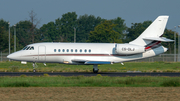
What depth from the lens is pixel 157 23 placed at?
3094 cm

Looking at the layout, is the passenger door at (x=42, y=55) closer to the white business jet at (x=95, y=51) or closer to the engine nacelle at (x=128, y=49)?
the white business jet at (x=95, y=51)

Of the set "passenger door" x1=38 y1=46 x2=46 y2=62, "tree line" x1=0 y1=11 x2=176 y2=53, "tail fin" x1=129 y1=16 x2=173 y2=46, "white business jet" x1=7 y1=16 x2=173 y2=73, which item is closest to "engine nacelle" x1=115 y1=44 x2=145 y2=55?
"white business jet" x1=7 y1=16 x2=173 y2=73

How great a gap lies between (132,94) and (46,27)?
92.1 meters

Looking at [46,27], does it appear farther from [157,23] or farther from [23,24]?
[157,23]

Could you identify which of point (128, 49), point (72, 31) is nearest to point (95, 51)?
point (128, 49)

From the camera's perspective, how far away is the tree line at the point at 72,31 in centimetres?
8156

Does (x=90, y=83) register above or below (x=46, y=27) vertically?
below

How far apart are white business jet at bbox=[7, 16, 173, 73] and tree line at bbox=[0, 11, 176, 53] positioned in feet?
139

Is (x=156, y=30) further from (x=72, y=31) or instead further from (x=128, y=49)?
(x=72, y=31)

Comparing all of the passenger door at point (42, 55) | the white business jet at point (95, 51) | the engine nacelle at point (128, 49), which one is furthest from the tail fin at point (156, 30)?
the passenger door at point (42, 55)

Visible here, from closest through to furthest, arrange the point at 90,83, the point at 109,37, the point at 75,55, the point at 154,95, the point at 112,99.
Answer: the point at 112,99, the point at 154,95, the point at 90,83, the point at 75,55, the point at 109,37

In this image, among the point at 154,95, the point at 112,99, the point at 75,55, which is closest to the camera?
the point at 112,99

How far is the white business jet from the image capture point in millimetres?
29922

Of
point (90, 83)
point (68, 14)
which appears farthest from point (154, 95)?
point (68, 14)
